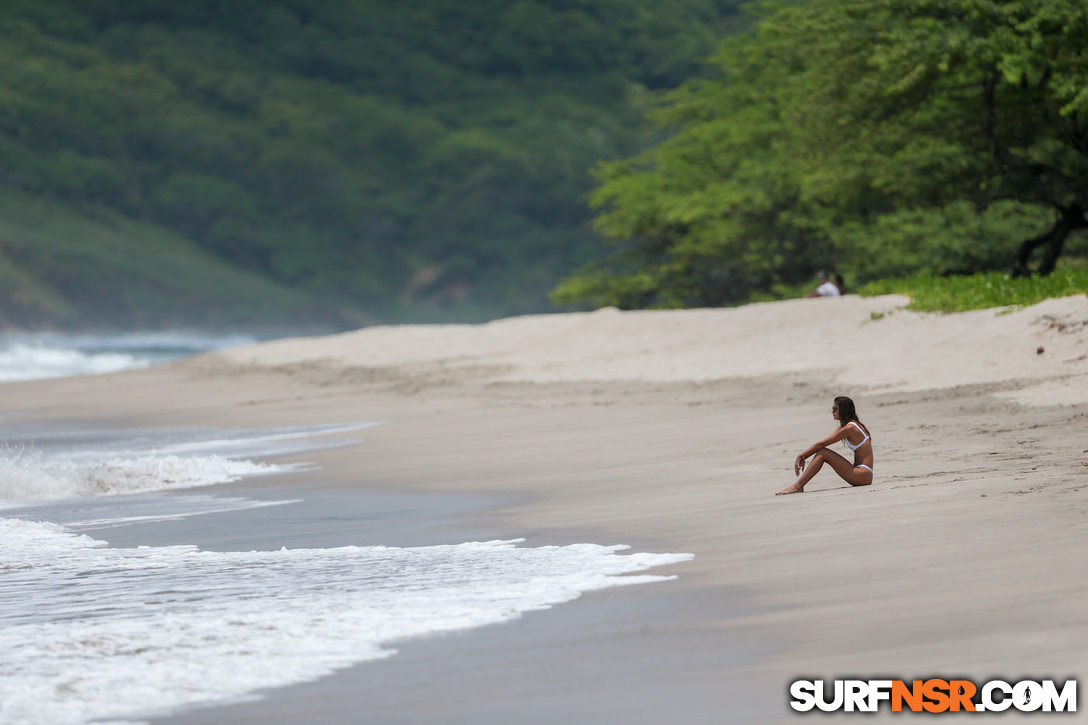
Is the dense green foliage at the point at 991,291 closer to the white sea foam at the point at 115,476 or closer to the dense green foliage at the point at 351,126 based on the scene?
the white sea foam at the point at 115,476

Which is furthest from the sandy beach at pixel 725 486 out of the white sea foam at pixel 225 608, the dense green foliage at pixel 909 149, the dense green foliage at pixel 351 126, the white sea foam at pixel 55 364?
the dense green foliage at pixel 351 126

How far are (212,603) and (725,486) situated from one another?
454cm

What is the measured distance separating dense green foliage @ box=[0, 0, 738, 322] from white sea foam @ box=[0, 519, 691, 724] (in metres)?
91.8

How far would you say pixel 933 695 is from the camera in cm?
448

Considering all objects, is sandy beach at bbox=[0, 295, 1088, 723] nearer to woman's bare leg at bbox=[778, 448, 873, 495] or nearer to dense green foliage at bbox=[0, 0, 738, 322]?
woman's bare leg at bbox=[778, 448, 873, 495]

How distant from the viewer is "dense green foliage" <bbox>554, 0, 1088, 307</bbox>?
87.2 feet

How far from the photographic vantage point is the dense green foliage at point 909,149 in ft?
87.2

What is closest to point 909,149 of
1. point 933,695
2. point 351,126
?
point 933,695

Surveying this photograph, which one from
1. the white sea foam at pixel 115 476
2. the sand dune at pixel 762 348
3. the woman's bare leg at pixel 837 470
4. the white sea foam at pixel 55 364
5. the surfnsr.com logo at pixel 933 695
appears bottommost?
the surfnsr.com logo at pixel 933 695

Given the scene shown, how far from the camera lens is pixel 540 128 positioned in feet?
349

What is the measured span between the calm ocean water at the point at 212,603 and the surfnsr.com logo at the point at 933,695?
1.85m

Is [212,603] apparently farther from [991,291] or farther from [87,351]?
[87,351]

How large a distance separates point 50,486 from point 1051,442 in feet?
27.0

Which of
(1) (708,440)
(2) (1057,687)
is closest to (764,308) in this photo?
(1) (708,440)
